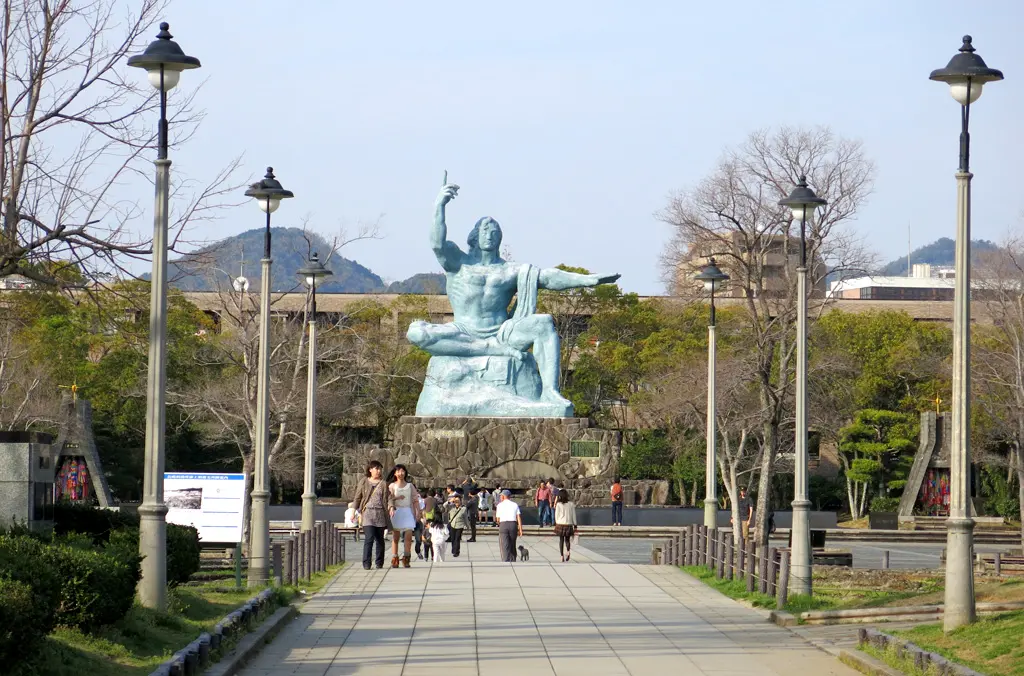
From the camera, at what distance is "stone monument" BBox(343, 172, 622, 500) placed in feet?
156

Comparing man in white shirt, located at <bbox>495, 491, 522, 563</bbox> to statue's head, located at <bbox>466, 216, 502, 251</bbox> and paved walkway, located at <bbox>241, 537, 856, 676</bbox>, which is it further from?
statue's head, located at <bbox>466, 216, 502, 251</bbox>

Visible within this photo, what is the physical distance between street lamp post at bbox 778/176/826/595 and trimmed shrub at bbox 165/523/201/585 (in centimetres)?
733

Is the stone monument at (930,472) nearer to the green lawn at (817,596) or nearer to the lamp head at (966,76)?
the green lawn at (817,596)

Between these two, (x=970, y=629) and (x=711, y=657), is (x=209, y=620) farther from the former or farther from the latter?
(x=970, y=629)

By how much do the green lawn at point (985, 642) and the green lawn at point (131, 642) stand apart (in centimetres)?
655

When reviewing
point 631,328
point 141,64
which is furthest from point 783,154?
point 631,328

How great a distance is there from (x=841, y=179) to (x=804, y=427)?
507 inches

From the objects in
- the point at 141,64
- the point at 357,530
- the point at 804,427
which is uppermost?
the point at 141,64

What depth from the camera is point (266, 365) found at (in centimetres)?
2419

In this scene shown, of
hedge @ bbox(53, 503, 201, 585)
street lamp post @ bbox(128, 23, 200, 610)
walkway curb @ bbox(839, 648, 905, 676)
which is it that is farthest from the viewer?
hedge @ bbox(53, 503, 201, 585)

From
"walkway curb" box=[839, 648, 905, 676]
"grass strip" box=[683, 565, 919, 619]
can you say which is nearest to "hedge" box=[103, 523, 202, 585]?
"grass strip" box=[683, 565, 919, 619]

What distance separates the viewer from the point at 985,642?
14367mm

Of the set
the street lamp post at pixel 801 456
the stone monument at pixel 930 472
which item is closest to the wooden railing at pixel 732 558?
the street lamp post at pixel 801 456

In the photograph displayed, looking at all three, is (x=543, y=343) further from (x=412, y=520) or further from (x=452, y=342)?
(x=412, y=520)
